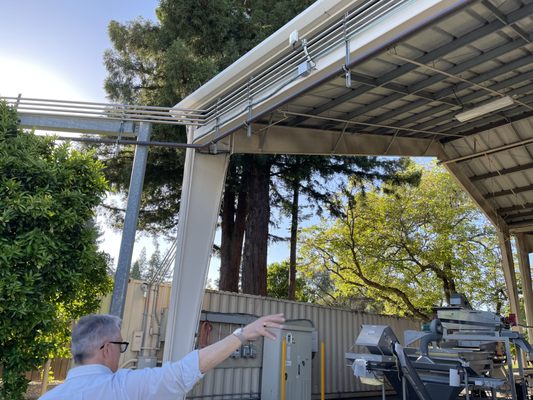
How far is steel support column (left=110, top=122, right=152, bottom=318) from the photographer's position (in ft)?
19.2

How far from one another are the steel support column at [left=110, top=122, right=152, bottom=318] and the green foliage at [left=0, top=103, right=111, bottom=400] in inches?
13.8

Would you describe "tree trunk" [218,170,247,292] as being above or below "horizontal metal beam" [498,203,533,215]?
below

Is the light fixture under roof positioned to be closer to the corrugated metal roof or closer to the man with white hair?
the corrugated metal roof

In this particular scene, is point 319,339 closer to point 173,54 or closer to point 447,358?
point 447,358

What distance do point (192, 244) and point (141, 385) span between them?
18.0 ft

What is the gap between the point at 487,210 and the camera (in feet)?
46.8

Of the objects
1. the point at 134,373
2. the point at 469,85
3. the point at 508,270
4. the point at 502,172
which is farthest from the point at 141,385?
the point at 508,270

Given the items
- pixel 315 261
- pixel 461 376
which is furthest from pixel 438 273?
pixel 461 376

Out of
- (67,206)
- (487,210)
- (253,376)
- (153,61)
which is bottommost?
(253,376)

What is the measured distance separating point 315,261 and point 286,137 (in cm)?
1370

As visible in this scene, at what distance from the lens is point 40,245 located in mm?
4676

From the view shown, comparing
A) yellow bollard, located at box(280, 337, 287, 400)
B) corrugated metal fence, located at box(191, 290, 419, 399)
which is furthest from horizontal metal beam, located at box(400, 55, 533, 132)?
yellow bollard, located at box(280, 337, 287, 400)

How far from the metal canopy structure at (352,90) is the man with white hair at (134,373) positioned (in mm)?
4121

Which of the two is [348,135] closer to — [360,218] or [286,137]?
[286,137]
